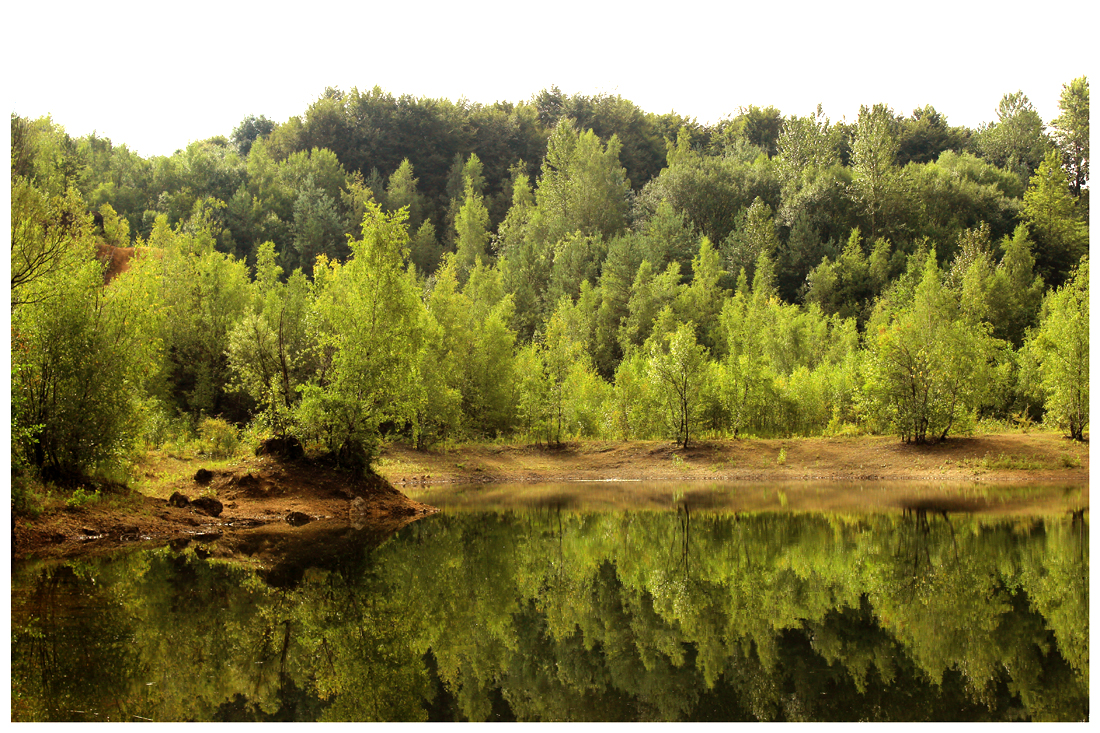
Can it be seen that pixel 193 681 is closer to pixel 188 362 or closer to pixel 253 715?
pixel 253 715

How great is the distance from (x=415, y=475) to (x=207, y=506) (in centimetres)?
1640

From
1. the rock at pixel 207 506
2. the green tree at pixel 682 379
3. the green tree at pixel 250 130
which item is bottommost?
the rock at pixel 207 506

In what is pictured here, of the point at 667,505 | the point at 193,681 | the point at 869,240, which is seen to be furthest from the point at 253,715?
the point at 869,240

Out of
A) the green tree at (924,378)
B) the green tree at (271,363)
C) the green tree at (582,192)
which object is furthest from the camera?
the green tree at (582,192)

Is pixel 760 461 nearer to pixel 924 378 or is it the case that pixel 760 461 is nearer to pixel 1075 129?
pixel 924 378

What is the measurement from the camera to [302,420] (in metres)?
22.8

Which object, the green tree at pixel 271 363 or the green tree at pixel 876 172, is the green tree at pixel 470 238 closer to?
the green tree at pixel 876 172

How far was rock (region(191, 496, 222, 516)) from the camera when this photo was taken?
19.8 m

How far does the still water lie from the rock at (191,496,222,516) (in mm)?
3537

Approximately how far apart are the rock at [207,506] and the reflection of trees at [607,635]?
5134 mm

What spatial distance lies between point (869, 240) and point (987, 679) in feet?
224

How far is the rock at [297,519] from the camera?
20333mm

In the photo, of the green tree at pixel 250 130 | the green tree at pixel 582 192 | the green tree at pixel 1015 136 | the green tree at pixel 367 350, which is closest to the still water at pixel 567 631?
the green tree at pixel 367 350

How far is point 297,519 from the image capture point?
67.5 ft
